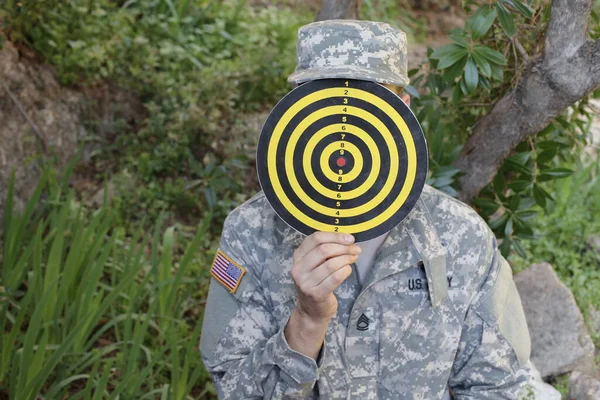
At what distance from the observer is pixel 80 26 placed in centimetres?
404

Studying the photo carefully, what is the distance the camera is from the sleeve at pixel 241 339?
1.80 metres

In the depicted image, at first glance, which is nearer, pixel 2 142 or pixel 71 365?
pixel 71 365

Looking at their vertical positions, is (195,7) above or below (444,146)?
below

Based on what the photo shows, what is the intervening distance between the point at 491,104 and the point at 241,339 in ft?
4.18

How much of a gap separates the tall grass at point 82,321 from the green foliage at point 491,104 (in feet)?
2.98

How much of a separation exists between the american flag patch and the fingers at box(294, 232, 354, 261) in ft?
1.11

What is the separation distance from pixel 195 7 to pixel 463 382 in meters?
3.21

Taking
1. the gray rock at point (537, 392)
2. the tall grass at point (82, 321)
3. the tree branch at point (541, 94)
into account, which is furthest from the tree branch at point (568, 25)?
the tall grass at point (82, 321)

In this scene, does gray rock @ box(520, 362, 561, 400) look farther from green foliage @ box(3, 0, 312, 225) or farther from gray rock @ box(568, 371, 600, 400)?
green foliage @ box(3, 0, 312, 225)

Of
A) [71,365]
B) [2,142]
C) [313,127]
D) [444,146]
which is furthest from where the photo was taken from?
[2,142]

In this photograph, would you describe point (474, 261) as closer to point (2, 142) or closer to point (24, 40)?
point (2, 142)

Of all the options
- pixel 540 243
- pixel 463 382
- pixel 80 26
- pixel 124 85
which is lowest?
pixel 540 243

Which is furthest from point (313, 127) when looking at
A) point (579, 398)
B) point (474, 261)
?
point (579, 398)

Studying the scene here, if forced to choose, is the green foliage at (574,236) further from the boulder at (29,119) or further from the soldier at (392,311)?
the boulder at (29,119)
